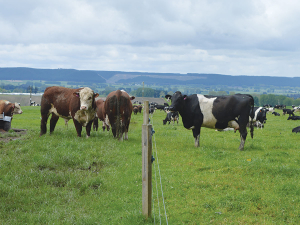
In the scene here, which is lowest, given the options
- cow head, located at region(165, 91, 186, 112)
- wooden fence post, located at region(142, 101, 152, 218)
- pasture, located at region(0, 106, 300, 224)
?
pasture, located at region(0, 106, 300, 224)

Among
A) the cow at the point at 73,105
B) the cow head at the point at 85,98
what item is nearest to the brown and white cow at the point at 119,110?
the cow head at the point at 85,98

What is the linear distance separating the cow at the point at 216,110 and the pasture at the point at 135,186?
1280 millimetres

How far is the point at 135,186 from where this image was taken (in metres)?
8.56

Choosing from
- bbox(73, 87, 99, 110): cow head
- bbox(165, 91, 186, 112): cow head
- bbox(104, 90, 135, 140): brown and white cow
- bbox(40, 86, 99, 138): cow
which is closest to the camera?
bbox(165, 91, 186, 112): cow head

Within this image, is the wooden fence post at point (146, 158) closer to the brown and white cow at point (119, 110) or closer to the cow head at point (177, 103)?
the cow head at point (177, 103)

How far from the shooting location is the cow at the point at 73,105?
50.8 ft

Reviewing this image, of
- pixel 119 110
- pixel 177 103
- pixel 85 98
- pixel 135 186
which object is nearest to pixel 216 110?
pixel 177 103

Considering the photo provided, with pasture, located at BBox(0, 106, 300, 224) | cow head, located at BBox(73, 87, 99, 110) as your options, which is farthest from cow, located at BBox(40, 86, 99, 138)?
pasture, located at BBox(0, 106, 300, 224)

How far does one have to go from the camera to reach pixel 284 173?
921 centimetres

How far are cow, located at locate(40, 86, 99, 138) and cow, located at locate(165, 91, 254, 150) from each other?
4535mm

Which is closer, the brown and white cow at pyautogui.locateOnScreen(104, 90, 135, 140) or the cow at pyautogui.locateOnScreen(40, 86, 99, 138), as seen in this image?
the brown and white cow at pyautogui.locateOnScreen(104, 90, 135, 140)

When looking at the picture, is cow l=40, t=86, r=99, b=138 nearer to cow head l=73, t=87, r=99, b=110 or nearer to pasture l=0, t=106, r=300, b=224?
cow head l=73, t=87, r=99, b=110

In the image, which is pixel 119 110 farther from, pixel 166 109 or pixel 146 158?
pixel 146 158

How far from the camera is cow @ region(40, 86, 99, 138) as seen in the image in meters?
15.5
